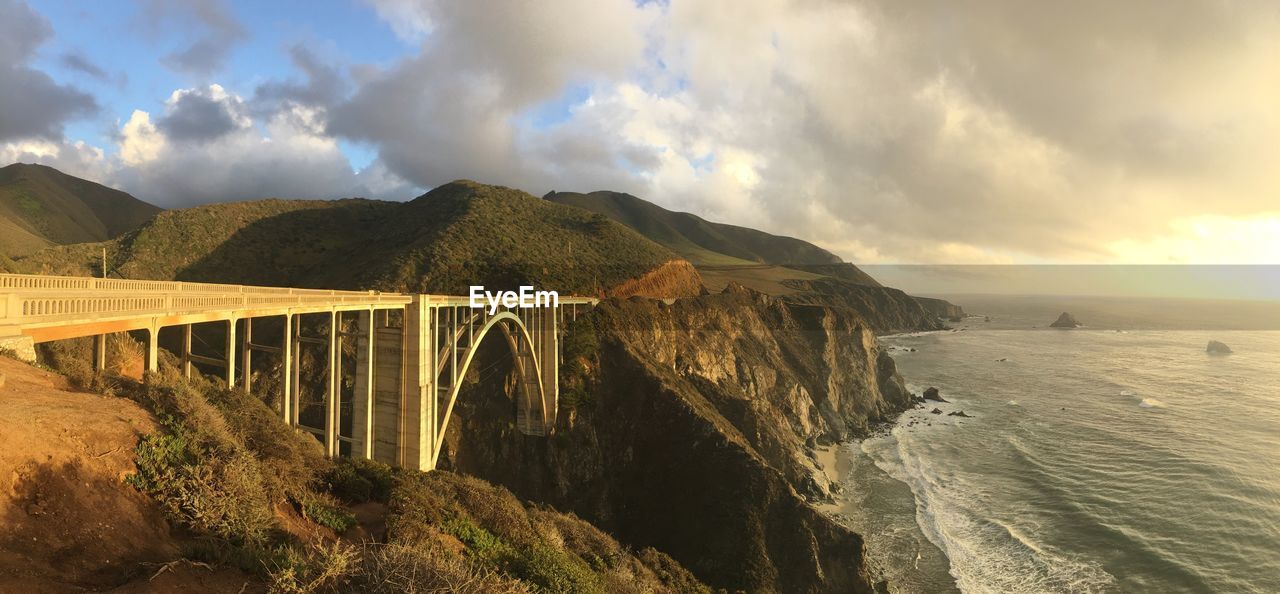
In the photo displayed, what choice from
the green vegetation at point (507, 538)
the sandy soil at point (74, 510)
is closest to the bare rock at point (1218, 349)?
the green vegetation at point (507, 538)

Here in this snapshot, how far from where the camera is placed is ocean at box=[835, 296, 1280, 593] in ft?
75.5

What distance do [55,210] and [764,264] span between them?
156 meters

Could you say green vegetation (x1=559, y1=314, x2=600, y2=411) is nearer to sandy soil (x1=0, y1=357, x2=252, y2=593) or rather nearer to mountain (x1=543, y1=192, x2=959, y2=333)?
sandy soil (x1=0, y1=357, x2=252, y2=593)

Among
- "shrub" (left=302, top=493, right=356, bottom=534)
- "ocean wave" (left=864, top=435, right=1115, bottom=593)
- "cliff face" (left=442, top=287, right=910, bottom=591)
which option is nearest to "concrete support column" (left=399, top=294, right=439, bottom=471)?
"shrub" (left=302, top=493, right=356, bottom=534)

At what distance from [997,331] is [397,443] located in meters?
140

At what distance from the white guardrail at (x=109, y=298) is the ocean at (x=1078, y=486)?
2736 cm

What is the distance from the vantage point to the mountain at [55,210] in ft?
235

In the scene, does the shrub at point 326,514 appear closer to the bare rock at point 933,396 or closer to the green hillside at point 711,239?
the bare rock at point 933,396

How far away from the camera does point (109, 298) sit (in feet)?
25.8

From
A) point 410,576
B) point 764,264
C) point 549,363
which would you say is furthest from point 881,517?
point 764,264

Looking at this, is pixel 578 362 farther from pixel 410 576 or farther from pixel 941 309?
pixel 941 309

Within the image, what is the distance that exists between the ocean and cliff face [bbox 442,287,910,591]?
428 cm

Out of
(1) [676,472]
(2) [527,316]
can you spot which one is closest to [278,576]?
(1) [676,472]

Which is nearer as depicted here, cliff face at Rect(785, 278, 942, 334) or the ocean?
the ocean
